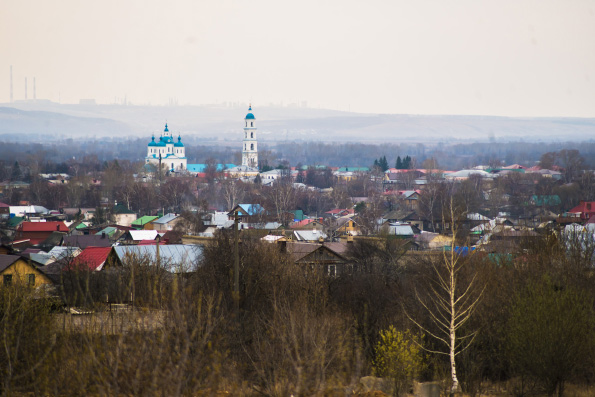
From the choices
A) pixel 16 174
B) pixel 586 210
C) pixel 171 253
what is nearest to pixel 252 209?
pixel 586 210

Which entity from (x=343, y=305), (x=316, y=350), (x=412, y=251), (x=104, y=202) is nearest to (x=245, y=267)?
(x=343, y=305)

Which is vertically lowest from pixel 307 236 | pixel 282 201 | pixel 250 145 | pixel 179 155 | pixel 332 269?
pixel 179 155

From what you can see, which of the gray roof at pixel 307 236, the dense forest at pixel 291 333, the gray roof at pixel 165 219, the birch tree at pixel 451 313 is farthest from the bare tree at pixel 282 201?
the birch tree at pixel 451 313

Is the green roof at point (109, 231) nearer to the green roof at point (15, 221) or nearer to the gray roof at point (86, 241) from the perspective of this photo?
the gray roof at point (86, 241)

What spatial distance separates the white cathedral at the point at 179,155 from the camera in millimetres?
103812

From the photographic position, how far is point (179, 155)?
113938 mm

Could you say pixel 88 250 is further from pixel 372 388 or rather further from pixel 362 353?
pixel 372 388

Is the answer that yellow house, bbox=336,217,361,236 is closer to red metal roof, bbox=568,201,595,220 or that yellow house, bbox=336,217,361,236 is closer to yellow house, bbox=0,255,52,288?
red metal roof, bbox=568,201,595,220

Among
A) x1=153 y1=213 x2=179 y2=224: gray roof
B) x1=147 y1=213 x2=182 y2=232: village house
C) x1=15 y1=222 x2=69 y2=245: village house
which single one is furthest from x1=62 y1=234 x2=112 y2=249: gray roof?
x1=153 y1=213 x2=179 y2=224: gray roof

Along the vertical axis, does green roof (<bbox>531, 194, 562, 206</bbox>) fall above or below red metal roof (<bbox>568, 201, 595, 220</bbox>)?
below

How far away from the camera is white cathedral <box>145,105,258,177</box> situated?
104m

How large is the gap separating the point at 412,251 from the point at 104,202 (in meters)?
37.4

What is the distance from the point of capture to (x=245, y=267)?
16094 mm

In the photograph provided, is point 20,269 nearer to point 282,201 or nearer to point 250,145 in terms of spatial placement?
point 282,201
